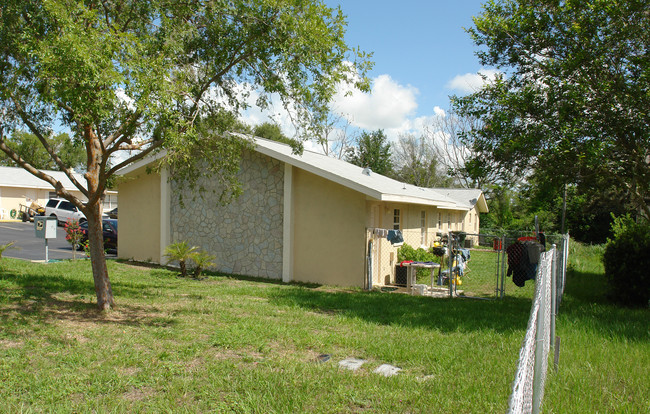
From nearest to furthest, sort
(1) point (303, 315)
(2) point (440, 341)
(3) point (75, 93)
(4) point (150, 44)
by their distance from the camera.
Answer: (3) point (75, 93), (2) point (440, 341), (4) point (150, 44), (1) point (303, 315)

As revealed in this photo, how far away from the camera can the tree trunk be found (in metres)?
8.36

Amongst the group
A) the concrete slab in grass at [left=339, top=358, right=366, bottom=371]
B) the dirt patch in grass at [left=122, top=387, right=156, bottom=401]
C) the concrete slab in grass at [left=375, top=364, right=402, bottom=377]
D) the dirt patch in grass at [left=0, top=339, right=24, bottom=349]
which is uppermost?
the dirt patch in grass at [left=0, top=339, right=24, bottom=349]

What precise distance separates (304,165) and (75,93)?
741cm

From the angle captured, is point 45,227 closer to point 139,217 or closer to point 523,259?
point 139,217

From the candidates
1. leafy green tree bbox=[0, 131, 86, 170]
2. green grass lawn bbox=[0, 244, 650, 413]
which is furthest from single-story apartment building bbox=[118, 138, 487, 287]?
leafy green tree bbox=[0, 131, 86, 170]

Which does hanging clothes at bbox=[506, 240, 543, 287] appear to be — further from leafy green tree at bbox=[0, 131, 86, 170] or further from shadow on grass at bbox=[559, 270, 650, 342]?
leafy green tree at bbox=[0, 131, 86, 170]

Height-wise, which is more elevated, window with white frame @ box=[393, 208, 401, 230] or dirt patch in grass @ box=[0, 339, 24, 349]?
window with white frame @ box=[393, 208, 401, 230]

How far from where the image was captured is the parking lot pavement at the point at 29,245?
697 inches

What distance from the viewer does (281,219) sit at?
13.6 metres

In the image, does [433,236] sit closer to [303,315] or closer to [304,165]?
A: [304,165]

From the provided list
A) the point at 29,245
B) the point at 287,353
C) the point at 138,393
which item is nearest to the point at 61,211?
the point at 29,245

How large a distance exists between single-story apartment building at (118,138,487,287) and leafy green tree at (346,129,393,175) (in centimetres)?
2934

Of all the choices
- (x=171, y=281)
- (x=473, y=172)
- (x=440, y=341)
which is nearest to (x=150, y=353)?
(x=440, y=341)

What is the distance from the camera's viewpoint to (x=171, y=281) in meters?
12.6
